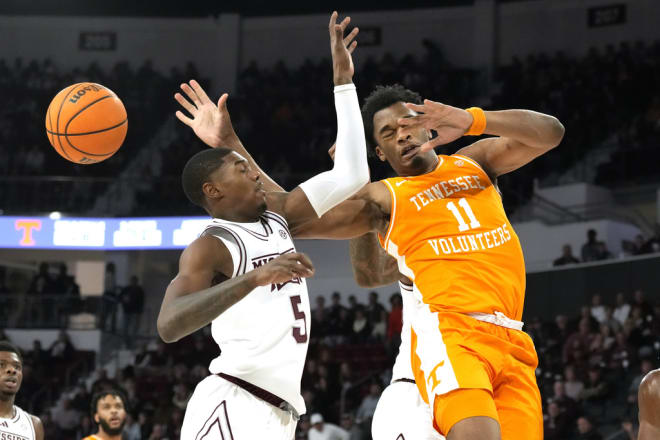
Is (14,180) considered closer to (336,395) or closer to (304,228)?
(336,395)

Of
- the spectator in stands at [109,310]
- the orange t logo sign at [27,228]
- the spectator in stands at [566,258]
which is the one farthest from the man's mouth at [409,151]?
the orange t logo sign at [27,228]

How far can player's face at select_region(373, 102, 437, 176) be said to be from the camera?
476cm

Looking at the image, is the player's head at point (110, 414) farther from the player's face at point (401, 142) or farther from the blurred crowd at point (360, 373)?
the blurred crowd at point (360, 373)

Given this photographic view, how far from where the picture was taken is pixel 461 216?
15.0 ft

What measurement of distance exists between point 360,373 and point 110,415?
341 inches

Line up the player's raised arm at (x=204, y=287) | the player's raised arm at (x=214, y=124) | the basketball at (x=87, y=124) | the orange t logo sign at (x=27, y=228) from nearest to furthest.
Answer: the player's raised arm at (x=204, y=287) < the player's raised arm at (x=214, y=124) < the basketball at (x=87, y=124) < the orange t logo sign at (x=27, y=228)

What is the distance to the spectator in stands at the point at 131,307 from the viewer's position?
19.8m

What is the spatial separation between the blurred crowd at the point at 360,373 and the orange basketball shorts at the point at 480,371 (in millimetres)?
6396

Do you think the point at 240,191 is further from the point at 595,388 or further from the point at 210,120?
the point at 595,388

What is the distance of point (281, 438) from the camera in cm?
400

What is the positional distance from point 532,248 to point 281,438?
46.8 ft

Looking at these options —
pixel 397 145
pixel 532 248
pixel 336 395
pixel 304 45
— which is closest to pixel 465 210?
pixel 397 145

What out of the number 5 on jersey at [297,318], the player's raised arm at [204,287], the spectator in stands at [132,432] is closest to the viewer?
the player's raised arm at [204,287]

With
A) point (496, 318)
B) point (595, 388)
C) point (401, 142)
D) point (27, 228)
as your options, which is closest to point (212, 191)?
point (401, 142)
